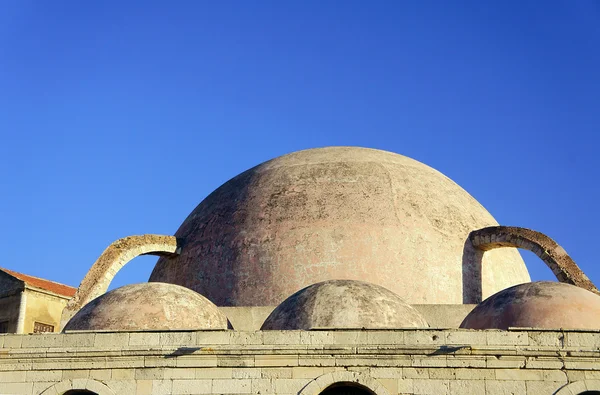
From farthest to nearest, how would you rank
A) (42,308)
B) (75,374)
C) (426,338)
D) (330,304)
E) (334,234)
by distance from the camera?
(42,308) → (334,234) → (330,304) → (75,374) → (426,338)

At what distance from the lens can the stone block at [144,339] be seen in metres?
11.8

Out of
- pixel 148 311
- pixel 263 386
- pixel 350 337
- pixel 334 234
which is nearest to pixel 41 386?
pixel 148 311

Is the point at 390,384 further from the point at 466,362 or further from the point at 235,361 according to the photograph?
the point at 235,361

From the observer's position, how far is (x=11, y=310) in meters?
23.6

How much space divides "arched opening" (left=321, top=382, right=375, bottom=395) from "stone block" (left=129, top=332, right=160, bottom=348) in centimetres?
225

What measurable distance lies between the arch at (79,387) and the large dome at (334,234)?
435 centimetres

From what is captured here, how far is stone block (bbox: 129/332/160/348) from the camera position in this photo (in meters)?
11.8

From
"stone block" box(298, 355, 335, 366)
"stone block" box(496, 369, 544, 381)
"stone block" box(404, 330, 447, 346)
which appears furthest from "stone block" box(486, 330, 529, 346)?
"stone block" box(298, 355, 335, 366)

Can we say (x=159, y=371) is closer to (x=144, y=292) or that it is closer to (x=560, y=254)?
(x=144, y=292)

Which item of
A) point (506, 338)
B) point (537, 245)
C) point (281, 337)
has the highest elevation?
point (537, 245)

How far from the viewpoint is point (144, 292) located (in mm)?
13203

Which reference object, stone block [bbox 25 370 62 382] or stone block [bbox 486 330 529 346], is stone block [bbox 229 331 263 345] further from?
stone block [bbox 486 330 529 346]

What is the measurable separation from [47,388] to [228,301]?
4.53 m

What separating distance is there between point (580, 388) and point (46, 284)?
1767 centimetres
